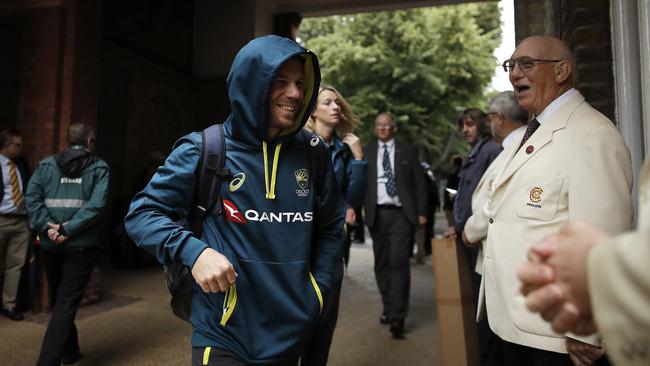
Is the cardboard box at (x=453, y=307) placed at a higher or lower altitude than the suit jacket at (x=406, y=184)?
lower

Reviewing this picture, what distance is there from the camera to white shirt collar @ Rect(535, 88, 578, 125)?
2.09m

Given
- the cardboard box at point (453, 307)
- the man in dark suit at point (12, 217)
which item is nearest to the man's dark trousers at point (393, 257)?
the cardboard box at point (453, 307)

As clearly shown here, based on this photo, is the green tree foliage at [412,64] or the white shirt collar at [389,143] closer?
the white shirt collar at [389,143]

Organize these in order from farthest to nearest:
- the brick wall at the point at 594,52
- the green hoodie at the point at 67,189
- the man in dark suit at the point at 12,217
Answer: the man in dark suit at the point at 12,217 → the green hoodie at the point at 67,189 → the brick wall at the point at 594,52

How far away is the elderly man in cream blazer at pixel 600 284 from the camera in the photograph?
28.5 inches

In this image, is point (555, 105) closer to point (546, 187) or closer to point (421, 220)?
point (546, 187)

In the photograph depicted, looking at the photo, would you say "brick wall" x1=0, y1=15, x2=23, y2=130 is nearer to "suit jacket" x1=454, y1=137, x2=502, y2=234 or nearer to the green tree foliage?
"suit jacket" x1=454, y1=137, x2=502, y2=234

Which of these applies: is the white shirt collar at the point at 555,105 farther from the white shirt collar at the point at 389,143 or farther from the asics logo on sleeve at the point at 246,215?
the white shirt collar at the point at 389,143

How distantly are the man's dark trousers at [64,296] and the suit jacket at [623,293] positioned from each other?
382 cm

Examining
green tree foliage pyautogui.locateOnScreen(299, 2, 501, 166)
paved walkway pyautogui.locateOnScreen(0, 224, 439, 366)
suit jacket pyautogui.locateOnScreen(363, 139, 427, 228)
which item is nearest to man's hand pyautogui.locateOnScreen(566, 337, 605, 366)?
paved walkway pyautogui.locateOnScreen(0, 224, 439, 366)

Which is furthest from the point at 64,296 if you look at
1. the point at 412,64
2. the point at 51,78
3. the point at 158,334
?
the point at 412,64

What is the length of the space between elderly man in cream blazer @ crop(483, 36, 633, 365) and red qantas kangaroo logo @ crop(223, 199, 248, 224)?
3.64 feet

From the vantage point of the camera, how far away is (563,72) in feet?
6.99

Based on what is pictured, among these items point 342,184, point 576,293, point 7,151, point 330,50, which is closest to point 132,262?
point 7,151
